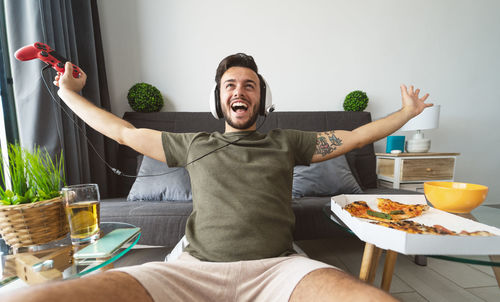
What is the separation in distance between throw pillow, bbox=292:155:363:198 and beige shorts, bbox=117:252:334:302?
0.92m

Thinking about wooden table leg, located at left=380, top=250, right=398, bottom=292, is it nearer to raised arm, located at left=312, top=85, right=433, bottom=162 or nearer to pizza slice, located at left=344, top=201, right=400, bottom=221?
pizza slice, located at left=344, top=201, right=400, bottom=221

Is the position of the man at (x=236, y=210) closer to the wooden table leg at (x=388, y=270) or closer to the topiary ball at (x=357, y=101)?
the wooden table leg at (x=388, y=270)

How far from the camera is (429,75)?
7.96ft

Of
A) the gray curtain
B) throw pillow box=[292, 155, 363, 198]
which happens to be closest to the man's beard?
throw pillow box=[292, 155, 363, 198]

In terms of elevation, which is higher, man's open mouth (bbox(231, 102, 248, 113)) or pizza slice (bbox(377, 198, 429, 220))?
man's open mouth (bbox(231, 102, 248, 113))

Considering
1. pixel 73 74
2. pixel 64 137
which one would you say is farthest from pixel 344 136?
pixel 64 137

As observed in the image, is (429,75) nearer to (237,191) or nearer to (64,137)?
(237,191)

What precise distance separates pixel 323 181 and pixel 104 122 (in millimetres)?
1371

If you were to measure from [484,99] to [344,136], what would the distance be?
9.26 ft

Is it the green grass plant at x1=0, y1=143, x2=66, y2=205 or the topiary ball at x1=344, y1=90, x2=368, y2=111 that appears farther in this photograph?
the topiary ball at x1=344, y1=90, x2=368, y2=111

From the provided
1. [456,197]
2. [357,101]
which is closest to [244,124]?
[456,197]

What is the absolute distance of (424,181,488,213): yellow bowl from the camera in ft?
2.32

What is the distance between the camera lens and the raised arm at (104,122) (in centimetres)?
87

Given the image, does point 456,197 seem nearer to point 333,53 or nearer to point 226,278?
point 226,278
